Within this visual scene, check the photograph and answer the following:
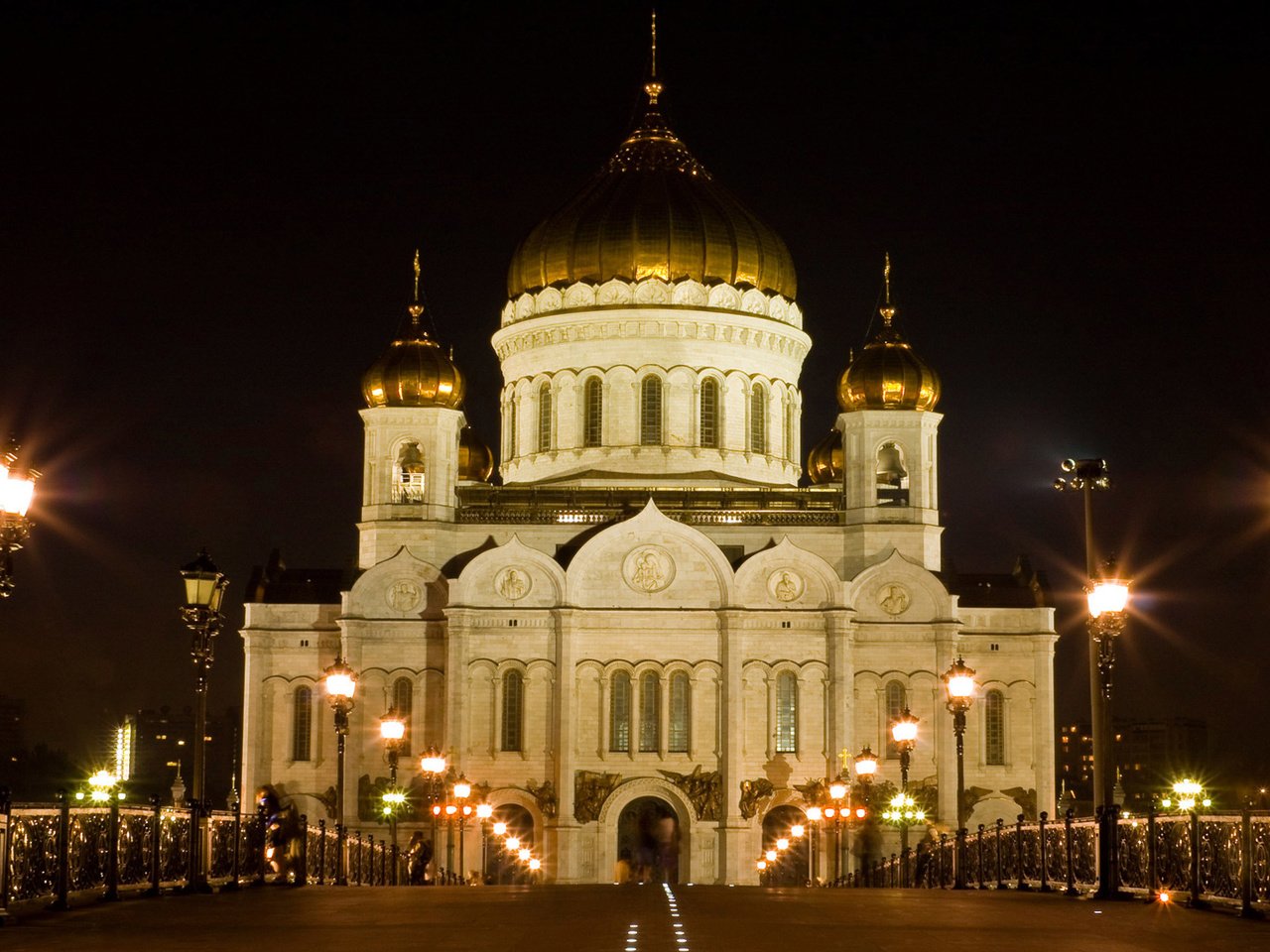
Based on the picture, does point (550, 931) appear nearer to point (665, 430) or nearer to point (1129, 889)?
point (1129, 889)

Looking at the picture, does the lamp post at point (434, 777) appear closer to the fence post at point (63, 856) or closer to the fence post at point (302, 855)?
the fence post at point (302, 855)

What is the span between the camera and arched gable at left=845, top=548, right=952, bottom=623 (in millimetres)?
65625

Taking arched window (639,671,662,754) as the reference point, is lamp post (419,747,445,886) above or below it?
below

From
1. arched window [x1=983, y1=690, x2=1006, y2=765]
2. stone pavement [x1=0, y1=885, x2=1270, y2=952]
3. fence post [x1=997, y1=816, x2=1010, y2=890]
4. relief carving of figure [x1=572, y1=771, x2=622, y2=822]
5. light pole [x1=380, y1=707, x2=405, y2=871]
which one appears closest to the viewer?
stone pavement [x1=0, y1=885, x2=1270, y2=952]

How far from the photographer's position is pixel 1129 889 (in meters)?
26.3

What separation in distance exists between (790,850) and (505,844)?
25.5 feet

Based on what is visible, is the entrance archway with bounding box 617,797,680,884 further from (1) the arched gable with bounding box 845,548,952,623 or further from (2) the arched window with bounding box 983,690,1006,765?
(2) the arched window with bounding box 983,690,1006,765

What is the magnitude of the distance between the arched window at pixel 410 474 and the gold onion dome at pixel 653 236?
760 centimetres

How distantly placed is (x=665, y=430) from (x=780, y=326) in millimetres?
5078

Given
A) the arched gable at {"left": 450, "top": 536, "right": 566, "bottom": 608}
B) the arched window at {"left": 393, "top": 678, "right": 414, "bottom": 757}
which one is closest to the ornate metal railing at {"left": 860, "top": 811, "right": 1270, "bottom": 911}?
the arched gable at {"left": 450, "top": 536, "right": 566, "bottom": 608}

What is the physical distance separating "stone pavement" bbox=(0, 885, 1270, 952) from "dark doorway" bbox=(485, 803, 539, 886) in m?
36.4

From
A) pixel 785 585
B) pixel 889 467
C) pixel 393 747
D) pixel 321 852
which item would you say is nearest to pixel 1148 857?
pixel 321 852

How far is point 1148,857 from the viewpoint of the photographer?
25.8 meters

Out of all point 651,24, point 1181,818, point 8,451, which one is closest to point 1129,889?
point 1181,818
